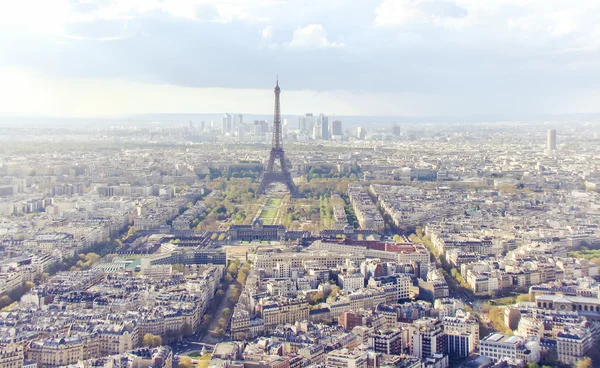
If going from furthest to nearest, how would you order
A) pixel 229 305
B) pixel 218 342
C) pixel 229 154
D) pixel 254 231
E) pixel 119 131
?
pixel 119 131
pixel 229 154
pixel 254 231
pixel 229 305
pixel 218 342

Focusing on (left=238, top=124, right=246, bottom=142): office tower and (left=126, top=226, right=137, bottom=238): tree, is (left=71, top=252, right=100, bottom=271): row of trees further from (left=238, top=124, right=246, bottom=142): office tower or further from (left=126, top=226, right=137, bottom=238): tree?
(left=238, top=124, right=246, bottom=142): office tower

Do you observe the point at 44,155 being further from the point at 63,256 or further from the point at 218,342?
the point at 218,342

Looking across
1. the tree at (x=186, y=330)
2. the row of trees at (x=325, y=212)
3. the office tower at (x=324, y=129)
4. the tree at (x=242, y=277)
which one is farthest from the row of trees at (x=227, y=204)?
the office tower at (x=324, y=129)

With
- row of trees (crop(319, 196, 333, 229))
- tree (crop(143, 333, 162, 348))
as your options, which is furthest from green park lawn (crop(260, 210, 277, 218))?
tree (crop(143, 333, 162, 348))

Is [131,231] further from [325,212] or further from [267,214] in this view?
[325,212]

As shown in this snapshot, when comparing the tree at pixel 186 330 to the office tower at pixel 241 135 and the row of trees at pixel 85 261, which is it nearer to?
the row of trees at pixel 85 261

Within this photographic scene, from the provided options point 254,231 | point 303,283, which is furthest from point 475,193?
point 303,283

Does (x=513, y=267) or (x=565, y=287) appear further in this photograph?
(x=513, y=267)

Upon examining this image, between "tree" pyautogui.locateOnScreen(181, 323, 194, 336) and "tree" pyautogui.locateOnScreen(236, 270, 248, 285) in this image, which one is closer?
"tree" pyautogui.locateOnScreen(181, 323, 194, 336)
